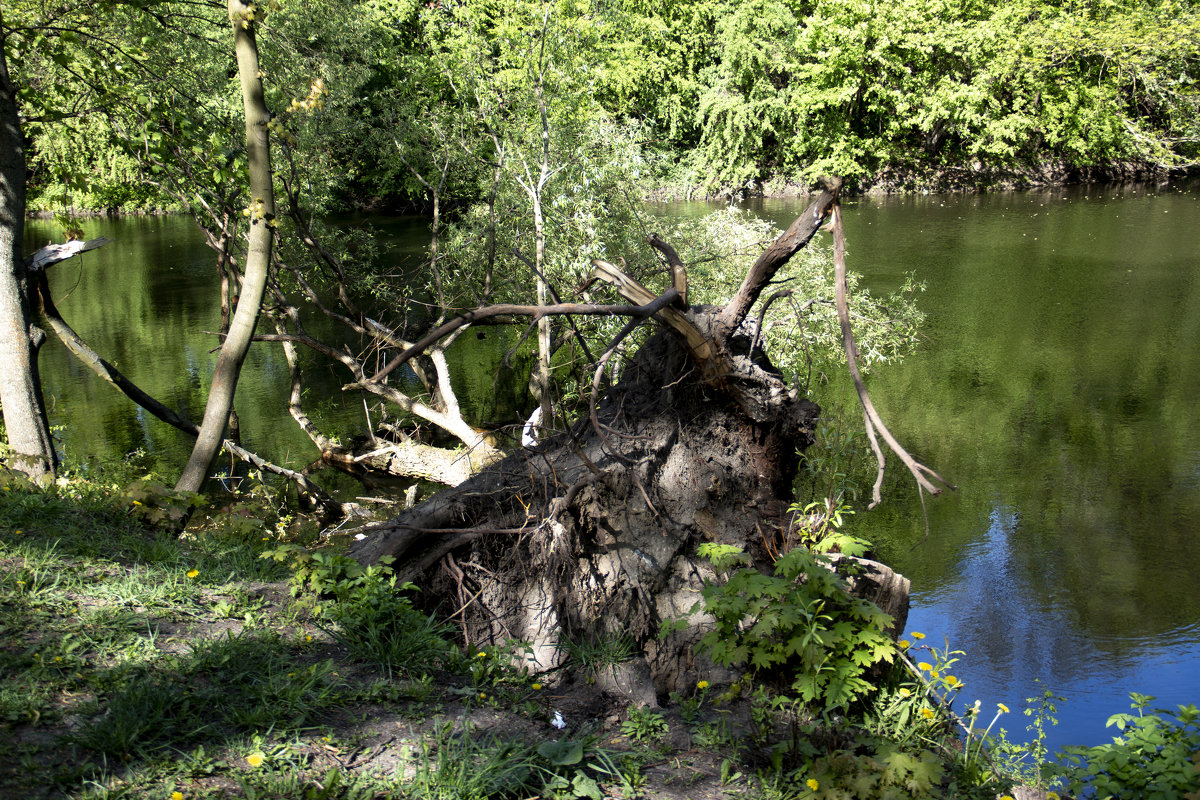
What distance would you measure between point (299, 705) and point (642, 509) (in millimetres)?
2018

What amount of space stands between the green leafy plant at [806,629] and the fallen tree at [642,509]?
716 millimetres

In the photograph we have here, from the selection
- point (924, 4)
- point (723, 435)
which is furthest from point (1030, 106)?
point (723, 435)

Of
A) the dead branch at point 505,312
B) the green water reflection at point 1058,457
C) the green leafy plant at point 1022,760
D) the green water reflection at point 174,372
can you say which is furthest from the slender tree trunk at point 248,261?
the green water reflection at point 1058,457

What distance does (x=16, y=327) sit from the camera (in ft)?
19.5

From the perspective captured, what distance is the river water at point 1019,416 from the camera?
687cm

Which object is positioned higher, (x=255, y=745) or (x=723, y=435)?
(x=723, y=435)

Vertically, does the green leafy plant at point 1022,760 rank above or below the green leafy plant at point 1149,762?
below

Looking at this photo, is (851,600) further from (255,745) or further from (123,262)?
(123,262)

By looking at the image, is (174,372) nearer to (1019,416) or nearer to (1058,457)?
(1019,416)

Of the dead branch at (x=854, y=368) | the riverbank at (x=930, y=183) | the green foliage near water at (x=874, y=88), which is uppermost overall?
the green foliage near water at (x=874, y=88)

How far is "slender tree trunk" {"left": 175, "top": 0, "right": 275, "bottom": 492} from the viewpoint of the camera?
5648mm

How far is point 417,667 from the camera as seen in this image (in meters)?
3.48

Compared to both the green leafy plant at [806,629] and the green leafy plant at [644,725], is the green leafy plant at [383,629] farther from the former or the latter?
the green leafy plant at [806,629]

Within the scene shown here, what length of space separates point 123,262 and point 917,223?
22.5m
